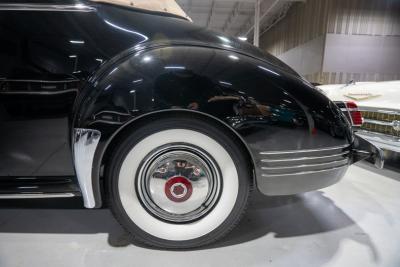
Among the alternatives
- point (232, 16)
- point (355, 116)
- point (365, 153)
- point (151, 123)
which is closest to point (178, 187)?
point (151, 123)

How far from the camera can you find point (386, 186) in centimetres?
204

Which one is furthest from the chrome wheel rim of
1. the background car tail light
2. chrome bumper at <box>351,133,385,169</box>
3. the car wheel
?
the background car tail light

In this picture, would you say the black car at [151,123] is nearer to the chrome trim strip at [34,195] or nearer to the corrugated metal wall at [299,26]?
the chrome trim strip at [34,195]

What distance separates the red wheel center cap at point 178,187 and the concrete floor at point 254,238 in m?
0.27

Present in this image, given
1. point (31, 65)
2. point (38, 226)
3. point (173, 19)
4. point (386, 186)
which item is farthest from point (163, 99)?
point (386, 186)

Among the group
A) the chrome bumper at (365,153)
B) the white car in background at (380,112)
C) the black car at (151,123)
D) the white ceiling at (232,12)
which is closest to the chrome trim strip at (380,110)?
the white car in background at (380,112)

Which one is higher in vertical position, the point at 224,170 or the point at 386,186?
the point at 224,170

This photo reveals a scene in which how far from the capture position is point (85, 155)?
3.62ft

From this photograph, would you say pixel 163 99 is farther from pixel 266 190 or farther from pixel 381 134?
pixel 381 134

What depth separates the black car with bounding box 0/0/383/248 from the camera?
110 centimetres

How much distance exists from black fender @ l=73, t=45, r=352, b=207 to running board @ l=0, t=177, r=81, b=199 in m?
0.16

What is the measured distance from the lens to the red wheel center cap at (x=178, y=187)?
119cm

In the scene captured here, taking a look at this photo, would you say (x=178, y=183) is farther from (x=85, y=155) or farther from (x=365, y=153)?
(x=365, y=153)

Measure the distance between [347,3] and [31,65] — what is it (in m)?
10.7
